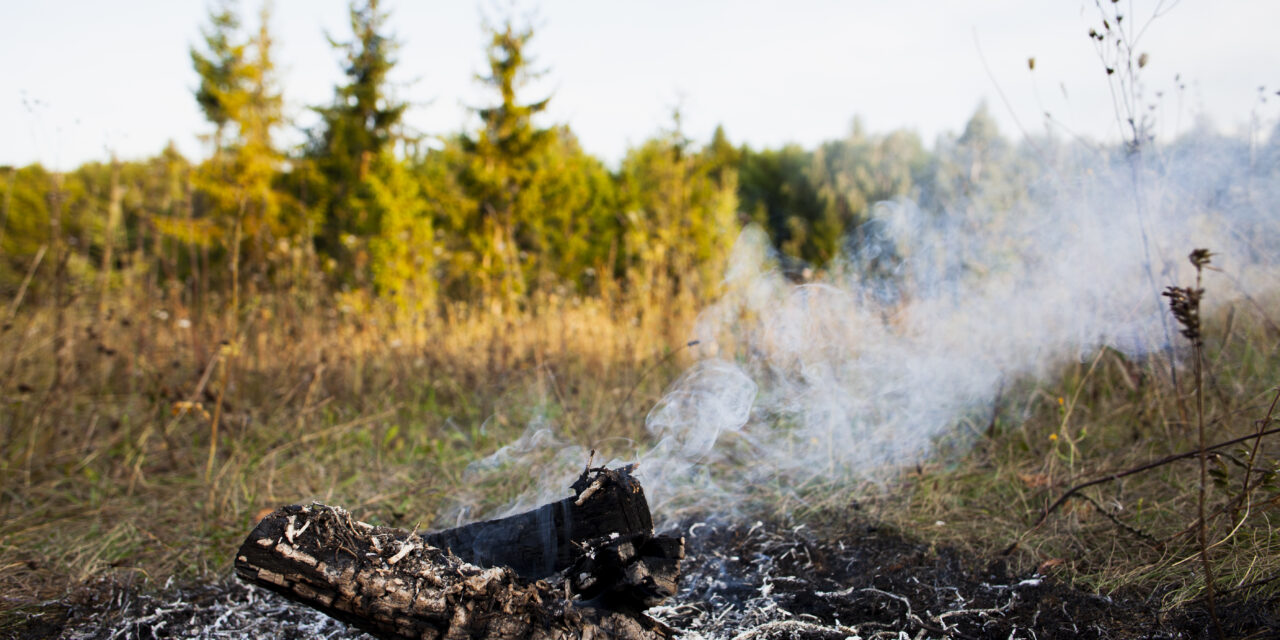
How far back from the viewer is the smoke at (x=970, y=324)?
2.98m

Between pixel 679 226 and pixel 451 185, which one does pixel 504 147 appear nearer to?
pixel 451 185

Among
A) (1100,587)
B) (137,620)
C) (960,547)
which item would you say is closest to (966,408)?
(960,547)

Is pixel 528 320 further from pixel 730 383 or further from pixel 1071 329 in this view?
pixel 1071 329

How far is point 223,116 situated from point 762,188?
48.7ft

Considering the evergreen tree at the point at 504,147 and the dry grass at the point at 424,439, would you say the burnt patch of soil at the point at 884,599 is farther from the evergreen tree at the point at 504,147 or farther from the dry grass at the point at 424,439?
the evergreen tree at the point at 504,147

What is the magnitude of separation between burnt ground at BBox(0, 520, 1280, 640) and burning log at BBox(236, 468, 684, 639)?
Result: 1.50 ft

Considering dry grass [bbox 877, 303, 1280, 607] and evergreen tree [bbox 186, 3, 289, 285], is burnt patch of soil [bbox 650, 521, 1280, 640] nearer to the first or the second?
dry grass [bbox 877, 303, 1280, 607]

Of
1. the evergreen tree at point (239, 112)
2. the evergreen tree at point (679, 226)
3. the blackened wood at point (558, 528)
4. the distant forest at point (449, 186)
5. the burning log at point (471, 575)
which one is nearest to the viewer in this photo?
Result: the burning log at point (471, 575)

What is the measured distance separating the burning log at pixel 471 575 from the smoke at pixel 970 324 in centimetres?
108

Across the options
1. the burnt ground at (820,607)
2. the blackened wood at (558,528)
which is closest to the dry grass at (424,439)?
the burnt ground at (820,607)

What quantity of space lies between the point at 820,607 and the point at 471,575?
43.0 inches

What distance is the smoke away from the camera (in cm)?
298

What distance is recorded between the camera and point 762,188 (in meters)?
21.0

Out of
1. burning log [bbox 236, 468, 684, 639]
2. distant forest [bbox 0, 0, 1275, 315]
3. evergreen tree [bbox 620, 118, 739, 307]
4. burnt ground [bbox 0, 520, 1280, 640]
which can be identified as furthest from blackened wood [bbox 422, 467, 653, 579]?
distant forest [bbox 0, 0, 1275, 315]
